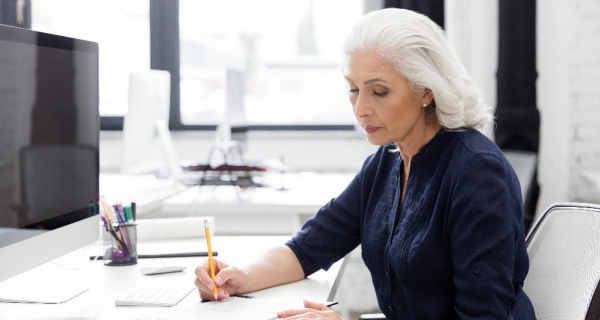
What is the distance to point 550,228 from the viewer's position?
1.31m

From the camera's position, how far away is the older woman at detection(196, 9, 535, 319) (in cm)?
114

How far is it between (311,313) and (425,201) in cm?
31

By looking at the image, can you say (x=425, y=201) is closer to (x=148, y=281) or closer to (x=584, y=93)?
(x=148, y=281)

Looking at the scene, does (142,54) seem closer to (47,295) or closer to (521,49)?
(521,49)

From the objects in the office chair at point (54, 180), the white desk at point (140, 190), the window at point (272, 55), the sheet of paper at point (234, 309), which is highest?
the window at point (272, 55)

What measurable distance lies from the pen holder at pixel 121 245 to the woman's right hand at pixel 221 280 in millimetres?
278

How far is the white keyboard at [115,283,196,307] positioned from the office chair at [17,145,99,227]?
201 millimetres

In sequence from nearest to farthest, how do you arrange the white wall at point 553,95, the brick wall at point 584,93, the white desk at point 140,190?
the white desk at point 140,190, the brick wall at point 584,93, the white wall at point 553,95

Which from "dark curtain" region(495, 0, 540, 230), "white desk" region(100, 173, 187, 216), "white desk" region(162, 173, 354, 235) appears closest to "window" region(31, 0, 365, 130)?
"dark curtain" region(495, 0, 540, 230)

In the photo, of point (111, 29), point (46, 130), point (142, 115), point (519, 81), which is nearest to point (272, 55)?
point (111, 29)

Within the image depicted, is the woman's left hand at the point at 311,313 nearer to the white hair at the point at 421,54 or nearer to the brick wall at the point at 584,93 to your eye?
the white hair at the point at 421,54

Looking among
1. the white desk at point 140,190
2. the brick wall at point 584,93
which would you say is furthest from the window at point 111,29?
the brick wall at point 584,93

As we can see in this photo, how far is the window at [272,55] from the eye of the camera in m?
4.22

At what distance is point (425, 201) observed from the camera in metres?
1.28
